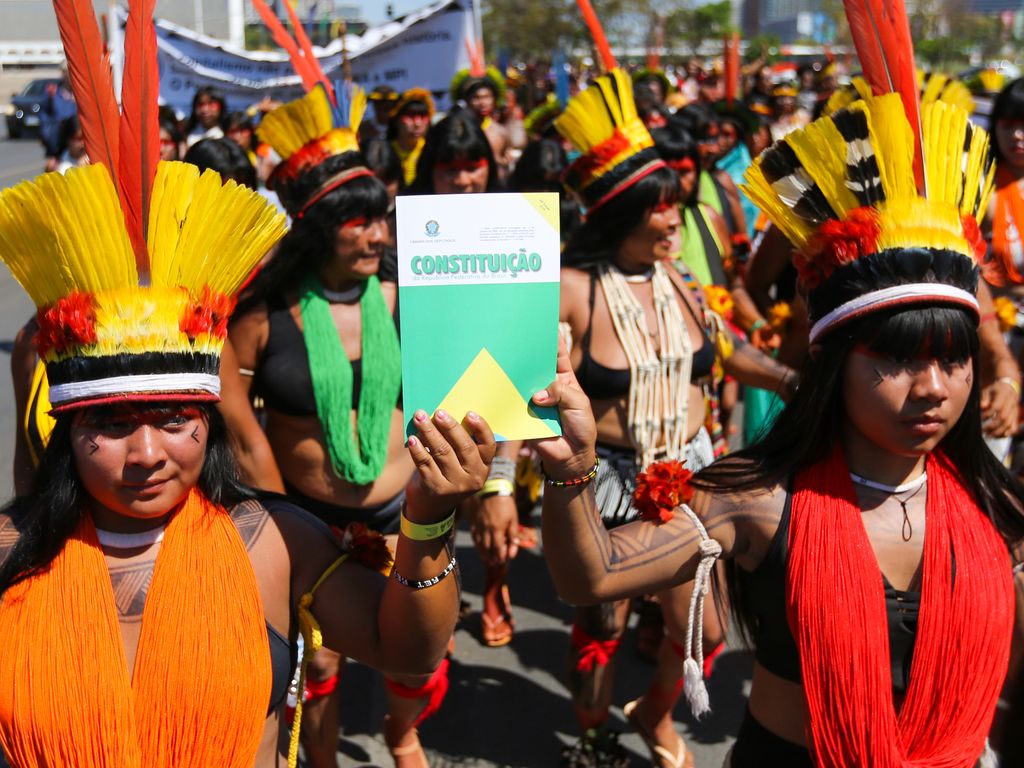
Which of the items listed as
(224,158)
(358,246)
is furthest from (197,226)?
(224,158)

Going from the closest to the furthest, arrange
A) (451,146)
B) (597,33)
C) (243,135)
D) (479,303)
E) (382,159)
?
(479,303), (597,33), (451,146), (382,159), (243,135)

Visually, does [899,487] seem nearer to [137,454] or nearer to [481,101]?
[137,454]

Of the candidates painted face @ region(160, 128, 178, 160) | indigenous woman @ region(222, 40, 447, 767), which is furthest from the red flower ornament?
painted face @ region(160, 128, 178, 160)

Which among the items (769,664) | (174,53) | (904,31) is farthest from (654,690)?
(174,53)

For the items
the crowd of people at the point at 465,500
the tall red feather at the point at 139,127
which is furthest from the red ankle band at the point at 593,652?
the tall red feather at the point at 139,127

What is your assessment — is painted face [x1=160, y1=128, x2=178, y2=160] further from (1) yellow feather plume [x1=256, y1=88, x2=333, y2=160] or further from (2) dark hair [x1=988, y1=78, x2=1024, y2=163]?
(2) dark hair [x1=988, y1=78, x2=1024, y2=163]

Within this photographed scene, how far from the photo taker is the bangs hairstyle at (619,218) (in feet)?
11.9

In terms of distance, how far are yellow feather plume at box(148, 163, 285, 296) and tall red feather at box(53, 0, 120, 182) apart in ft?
0.37

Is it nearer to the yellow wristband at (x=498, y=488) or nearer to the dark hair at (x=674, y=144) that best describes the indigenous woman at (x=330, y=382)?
the yellow wristband at (x=498, y=488)

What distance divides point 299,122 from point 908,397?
2.57 meters

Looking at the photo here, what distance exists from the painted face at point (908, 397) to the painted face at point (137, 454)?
4.25ft

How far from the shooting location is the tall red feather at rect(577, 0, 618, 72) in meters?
4.21

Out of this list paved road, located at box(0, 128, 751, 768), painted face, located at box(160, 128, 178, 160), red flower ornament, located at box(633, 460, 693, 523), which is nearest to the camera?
red flower ornament, located at box(633, 460, 693, 523)

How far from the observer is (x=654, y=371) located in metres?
3.53
